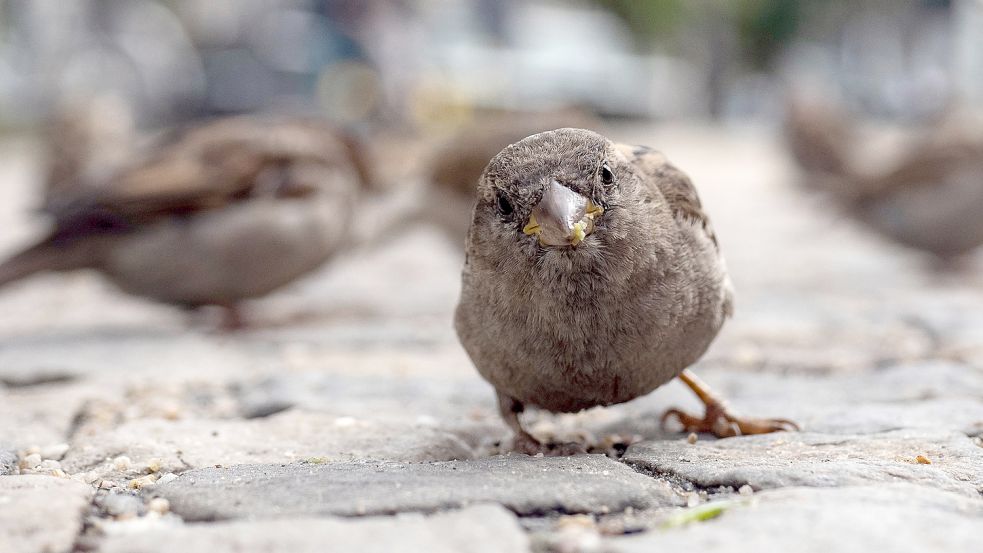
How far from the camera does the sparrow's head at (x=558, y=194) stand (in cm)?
225

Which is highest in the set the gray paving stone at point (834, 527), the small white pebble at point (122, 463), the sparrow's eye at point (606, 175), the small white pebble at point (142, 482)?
the sparrow's eye at point (606, 175)

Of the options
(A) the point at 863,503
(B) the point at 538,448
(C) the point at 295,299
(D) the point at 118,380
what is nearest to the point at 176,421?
(D) the point at 118,380

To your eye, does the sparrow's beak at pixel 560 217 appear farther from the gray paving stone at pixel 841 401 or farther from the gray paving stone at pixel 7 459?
the gray paving stone at pixel 7 459

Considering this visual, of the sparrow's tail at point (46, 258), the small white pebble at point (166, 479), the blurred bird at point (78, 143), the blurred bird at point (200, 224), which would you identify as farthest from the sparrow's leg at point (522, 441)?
the blurred bird at point (78, 143)

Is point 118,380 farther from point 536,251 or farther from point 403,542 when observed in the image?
point 403,542

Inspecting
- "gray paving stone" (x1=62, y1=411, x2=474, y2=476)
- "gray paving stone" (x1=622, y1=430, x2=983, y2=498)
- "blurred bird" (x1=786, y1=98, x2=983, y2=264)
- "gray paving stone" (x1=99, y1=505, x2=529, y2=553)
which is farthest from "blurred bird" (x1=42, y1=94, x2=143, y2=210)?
"gray paving stone" (x1=99, y1=505, x2=529, y2=553)

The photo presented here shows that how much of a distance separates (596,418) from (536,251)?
93 centimetres

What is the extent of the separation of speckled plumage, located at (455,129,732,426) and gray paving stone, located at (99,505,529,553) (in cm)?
64

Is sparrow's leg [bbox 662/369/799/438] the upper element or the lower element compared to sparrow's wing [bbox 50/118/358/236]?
lower

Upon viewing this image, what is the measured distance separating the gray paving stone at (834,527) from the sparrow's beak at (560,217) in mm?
648

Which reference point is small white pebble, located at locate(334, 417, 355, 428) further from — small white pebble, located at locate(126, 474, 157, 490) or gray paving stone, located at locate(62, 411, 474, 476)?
small white pebble, located at locate(126, 474, 157, 490)

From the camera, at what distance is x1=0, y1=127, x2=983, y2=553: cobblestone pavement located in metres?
1.83

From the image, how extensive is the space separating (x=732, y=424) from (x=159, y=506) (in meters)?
1.46

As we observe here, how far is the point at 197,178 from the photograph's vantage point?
464 cm
